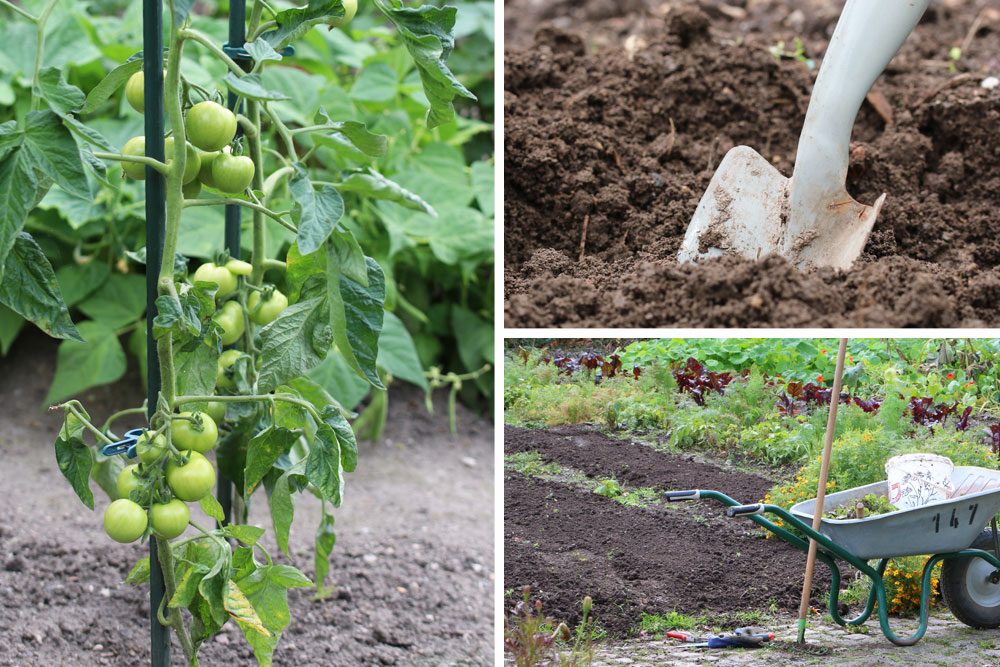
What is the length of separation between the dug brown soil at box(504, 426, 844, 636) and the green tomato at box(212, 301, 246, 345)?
554 millimetres

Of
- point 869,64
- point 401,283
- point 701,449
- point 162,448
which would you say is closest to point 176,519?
point 162,448

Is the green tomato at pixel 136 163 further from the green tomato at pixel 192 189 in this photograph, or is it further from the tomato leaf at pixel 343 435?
the tomato leaf at pixel 343 435

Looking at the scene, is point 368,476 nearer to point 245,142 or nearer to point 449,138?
point 449,138

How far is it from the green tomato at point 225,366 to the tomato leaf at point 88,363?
1.26 m

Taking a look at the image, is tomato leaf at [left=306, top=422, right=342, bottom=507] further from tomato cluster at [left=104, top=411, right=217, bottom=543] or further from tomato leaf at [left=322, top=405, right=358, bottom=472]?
tomato cluster at [left=104, top=411, right=217, bottom=543]

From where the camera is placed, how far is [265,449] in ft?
4.55

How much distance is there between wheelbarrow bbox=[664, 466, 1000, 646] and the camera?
1898 mm

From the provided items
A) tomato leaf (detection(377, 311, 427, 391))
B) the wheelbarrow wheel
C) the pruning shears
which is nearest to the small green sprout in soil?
the wheelbarrow wheel

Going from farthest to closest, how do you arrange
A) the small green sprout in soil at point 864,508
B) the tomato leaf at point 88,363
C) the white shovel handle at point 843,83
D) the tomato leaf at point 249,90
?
the tomato leaf at point 88,363, the small green sprout in soil at point 864,508, the white shovel handle at point 843,83, the tomato leaf at point 249,90

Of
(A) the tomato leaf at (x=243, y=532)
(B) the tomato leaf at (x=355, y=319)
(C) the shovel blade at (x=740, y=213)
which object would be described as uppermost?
(C) the shovel blade at (x=740, y=213)

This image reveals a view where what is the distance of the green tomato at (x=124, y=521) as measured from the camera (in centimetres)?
122

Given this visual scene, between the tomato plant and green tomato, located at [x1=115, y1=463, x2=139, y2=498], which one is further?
green tomato, located at [x1=115, y1=463, x2=139, y2=498]

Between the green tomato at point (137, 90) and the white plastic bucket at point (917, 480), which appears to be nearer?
the green tomato at point (137, 90)

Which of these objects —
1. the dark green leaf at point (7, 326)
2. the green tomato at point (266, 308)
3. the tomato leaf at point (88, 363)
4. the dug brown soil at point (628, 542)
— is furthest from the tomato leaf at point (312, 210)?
the dark green leaf at point (7, 326)
